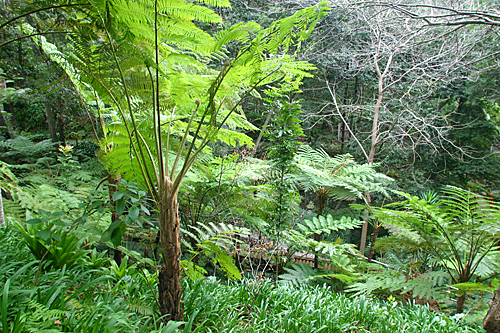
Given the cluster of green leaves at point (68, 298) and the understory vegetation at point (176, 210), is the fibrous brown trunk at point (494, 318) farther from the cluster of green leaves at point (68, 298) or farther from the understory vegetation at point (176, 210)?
the cluster of green leaves at point (68, 298)

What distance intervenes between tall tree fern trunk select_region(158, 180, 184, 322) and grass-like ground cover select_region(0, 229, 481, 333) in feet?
0.31

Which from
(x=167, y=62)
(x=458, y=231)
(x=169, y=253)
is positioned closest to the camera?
(x=169, y=253)

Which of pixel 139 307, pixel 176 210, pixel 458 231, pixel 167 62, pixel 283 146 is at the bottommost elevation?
pixel 139 307

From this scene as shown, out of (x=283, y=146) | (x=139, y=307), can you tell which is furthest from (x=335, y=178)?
(x=139, y=307)

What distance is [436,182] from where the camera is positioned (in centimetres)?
630

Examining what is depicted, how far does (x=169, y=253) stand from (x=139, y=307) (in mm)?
376

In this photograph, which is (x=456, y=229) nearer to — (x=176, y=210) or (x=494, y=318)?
(x=494, y=318)

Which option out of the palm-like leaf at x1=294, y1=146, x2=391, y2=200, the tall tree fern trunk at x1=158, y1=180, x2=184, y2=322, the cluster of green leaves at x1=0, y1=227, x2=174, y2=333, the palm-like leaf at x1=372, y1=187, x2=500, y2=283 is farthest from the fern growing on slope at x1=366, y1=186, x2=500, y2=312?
the cluster of green leaves at x1=0, y1=227, x2=174, y2=333

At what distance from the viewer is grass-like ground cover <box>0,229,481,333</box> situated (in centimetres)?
115

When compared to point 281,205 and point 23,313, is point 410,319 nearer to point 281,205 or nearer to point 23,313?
point 281,205

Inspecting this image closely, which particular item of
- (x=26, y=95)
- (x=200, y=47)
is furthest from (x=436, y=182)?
(x=26, y=95)

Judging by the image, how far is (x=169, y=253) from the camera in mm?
1247

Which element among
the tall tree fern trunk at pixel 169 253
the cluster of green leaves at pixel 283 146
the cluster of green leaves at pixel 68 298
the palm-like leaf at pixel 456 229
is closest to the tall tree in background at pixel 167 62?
the tall tree fern trunk at pixel 169 253

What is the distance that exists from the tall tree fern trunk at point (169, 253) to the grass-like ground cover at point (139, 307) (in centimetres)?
10
